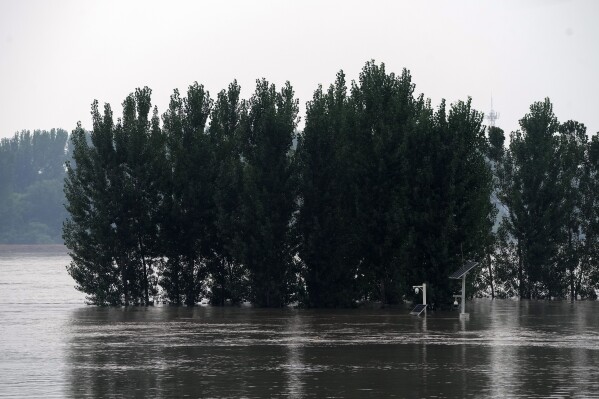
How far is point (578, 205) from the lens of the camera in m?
69.4

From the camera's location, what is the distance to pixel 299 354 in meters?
30.3

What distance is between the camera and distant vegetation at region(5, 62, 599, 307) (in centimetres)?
5269

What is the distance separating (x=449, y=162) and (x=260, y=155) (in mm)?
10336

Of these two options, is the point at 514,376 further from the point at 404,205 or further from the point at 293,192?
the point at 293,192

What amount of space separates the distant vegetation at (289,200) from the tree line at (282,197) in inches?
3.1

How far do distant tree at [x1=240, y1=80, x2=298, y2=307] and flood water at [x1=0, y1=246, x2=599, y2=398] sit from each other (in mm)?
5012

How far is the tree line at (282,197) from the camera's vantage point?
5262 centimetres

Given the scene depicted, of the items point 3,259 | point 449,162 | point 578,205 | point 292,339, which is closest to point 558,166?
point 578,205

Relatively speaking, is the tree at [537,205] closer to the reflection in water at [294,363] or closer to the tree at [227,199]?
the tree at [227,199]

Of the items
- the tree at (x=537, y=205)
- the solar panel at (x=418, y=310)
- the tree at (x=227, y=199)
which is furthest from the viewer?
the tree at (x=537, y=205)

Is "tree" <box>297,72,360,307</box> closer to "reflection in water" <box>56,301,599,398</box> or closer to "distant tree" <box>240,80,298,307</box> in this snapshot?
"distant tree" <box>240,80,298,307</box>

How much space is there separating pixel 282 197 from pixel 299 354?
26.1 m

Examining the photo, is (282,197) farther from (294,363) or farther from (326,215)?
(294,363)

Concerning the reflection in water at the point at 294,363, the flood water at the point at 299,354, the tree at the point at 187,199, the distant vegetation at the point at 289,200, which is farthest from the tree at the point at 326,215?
→ the reflection in water at the point at 294,363
